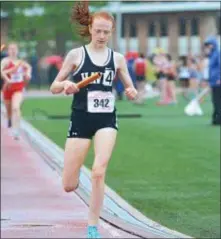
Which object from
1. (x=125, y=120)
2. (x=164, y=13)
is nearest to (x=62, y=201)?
(x=125, y=120)

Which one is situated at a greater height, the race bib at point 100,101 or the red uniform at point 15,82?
the race bib at point 100,101

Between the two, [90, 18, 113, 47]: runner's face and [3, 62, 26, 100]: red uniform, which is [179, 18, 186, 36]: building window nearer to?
[3, 62, 26, 100]: red uniform

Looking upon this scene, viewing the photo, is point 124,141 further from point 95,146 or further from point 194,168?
point 95,146

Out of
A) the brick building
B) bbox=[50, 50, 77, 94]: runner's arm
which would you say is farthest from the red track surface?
the brick building

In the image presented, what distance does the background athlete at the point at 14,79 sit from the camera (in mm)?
19686

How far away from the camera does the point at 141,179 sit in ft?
43.3

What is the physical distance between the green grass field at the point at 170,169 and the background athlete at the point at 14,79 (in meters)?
0.85

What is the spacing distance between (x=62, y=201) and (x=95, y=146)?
11.1 ft

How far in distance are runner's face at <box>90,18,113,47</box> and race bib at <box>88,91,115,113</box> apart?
Result: 379mm

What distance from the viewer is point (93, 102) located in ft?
26.2

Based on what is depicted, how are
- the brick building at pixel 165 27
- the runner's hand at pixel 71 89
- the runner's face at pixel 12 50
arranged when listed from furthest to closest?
1. the brick building at pixel 165 27
2. the runner's face at pixel 12 50
3. the runner's hand at pixel 71 89

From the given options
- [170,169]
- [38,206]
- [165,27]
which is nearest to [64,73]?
[38,206]

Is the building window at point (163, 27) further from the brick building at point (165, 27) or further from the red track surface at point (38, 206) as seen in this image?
the red track surface at point (38, 206)

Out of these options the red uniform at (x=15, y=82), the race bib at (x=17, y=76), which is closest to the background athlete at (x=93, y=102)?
the red uniform at (x=15, y=82)
